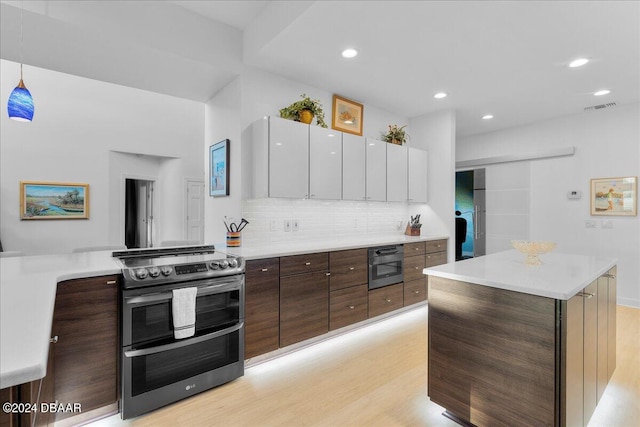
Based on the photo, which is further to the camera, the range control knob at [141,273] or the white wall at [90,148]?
the white wall at [90,148]

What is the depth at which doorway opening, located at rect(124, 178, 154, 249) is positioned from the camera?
6875 mm

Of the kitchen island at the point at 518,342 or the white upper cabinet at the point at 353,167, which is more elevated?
the white upper cabinet at the point at 353,167

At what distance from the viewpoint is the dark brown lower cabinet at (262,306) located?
8.31 ft

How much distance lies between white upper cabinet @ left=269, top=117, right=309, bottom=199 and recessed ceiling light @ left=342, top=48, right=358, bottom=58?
79cm

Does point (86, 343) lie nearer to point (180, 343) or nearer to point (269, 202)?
point (180, 343)

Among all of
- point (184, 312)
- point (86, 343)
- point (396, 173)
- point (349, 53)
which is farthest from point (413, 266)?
point (86, 343)

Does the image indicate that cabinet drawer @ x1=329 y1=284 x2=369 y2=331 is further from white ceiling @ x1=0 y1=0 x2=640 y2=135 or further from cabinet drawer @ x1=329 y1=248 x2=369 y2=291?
white ceiling @ x1=0 y1=0 x2=640 y2=135

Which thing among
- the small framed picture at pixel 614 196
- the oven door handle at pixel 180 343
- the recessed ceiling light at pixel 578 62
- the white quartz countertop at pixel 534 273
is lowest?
the oven door handle at pixel 180 343

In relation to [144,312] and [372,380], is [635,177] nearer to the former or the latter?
[372,380]

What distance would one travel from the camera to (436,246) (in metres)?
4.35

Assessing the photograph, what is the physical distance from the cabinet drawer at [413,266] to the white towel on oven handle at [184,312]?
103 inches

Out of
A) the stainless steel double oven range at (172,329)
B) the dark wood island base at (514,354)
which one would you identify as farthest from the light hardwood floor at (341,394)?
the dark wood island base at (514,354)

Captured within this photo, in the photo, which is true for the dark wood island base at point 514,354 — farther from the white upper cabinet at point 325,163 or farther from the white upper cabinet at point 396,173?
the white upper cabinet at point 396,173

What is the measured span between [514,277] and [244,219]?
2431 millimetres
